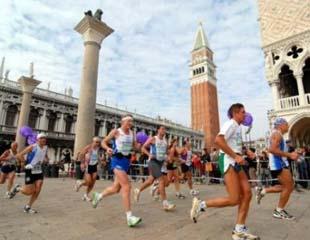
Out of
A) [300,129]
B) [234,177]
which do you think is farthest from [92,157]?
[300,129]

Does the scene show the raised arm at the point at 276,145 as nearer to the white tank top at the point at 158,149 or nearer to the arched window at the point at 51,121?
the white tank top at the point at 158,149

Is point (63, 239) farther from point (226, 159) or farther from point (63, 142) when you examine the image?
point (63, 142)

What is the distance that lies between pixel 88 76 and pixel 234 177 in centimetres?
1278

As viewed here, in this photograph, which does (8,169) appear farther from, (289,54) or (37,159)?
(289,54)

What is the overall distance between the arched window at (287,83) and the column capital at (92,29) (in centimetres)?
1214

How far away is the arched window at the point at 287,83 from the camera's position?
1620 centimetres

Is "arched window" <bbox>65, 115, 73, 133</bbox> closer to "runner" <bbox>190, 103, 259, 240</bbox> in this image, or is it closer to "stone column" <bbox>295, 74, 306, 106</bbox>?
"stone column" <bbox>295, 74, 306, 106</bbox>

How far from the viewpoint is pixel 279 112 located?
1531 centimetres

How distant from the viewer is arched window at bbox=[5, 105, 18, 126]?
2750 centimetres

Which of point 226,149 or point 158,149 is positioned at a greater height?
point 158,149

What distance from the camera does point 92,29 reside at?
14367mm

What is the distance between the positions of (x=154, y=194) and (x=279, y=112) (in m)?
12.1

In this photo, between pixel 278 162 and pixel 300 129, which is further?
pixel 300 129

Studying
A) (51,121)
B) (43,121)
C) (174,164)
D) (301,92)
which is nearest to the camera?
(174,164)
